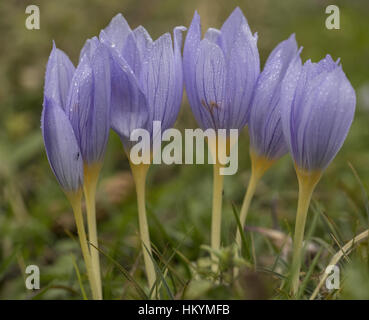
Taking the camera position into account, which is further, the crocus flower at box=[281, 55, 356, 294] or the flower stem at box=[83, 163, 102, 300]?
the flower stem at box=[83, 163, 102, 300]

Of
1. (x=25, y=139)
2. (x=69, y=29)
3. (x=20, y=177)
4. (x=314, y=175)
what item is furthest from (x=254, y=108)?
(x=69, y=29)

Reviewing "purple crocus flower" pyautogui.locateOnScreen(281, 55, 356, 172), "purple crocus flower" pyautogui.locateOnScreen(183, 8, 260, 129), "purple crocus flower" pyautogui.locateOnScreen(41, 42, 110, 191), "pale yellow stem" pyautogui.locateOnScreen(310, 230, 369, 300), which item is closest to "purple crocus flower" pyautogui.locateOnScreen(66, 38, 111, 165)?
"purple crocus flower" pyautogui.locateOnScreen(41, 42, 110, 191)

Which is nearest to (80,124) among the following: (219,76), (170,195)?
(219,76)

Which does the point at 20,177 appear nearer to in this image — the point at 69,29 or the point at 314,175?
the point at 69,29

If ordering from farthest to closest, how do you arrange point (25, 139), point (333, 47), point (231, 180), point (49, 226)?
point (333, 47) → point (25, 139) → point (231, 180) → point (49, 226)

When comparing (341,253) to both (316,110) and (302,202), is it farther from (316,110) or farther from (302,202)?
(316,110)

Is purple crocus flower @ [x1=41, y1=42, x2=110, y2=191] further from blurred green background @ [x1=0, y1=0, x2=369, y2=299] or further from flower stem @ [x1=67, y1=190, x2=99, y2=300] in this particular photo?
blurred green background @ [x1=0, y1=0, x2=369, y2=299]
